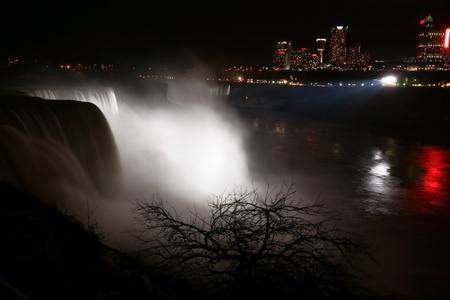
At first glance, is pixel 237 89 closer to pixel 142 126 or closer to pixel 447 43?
pixel 142 126

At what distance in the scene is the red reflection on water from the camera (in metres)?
13.2

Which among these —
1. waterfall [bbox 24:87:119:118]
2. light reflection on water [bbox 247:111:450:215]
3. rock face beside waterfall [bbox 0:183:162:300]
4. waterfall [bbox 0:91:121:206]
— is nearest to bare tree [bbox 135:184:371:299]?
rock face beside waterfall [bbox 0:183:162:300]

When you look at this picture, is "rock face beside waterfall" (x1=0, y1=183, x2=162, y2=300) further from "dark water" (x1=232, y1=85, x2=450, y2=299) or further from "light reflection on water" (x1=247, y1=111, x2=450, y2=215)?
"light reflection on water" (x1=247, y1=111, x2=450, y2=215)

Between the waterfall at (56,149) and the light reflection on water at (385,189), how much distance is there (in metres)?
7.90

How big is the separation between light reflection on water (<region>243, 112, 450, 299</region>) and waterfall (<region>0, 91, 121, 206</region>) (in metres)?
7.90

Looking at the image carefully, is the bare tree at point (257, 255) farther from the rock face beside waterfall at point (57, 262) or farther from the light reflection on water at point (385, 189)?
the light reflection on water at point (385, 189)

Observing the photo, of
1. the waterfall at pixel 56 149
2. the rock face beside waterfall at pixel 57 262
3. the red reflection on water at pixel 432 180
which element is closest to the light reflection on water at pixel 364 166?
the red reflection on water at pixel 432 180

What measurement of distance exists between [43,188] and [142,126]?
21662 millimetres

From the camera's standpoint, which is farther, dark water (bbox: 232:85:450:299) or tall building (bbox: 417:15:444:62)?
tall building (bbox: 417:15:444:62)

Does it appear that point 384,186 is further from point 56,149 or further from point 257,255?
point 56,149

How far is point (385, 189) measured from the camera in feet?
47.8

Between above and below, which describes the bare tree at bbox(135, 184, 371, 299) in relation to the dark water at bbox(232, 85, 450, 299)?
above

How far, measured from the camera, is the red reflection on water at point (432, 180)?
13.2 m

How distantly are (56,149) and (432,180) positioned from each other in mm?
16795
